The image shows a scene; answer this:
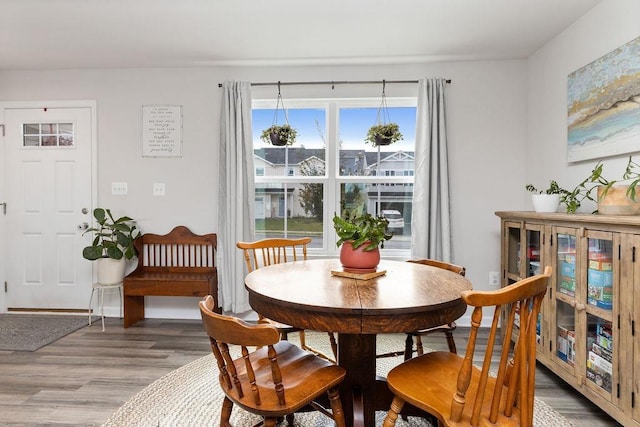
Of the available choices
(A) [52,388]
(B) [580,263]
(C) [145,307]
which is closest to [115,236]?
(C) [145,307]

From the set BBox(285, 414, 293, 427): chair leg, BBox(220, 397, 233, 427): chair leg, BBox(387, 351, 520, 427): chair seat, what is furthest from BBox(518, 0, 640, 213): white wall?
BBox(220, 397, 233, 427): chair leg

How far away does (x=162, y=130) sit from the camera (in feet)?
12.3

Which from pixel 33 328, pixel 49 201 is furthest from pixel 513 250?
pixel 49 201

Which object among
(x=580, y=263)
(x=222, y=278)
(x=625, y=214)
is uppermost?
(x=625, y=214)

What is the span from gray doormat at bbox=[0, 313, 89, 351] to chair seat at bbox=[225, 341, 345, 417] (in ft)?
8.05

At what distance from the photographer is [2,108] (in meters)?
3.87

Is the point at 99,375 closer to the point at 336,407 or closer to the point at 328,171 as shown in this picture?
the point at 336,407

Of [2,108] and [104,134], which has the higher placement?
[2,108]

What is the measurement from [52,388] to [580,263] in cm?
323

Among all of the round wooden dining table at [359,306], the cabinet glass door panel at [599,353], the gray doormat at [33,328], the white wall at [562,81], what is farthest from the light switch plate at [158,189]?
the cabinet glass door panel at [599,353]

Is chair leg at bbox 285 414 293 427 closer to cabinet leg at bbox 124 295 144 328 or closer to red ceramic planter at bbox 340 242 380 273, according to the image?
red ceramic planter at bbox 340 242 380 273

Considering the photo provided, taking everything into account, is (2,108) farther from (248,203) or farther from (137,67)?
(248,203)

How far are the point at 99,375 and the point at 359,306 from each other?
6.96ft

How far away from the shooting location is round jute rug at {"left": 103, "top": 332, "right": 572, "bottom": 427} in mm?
2000
